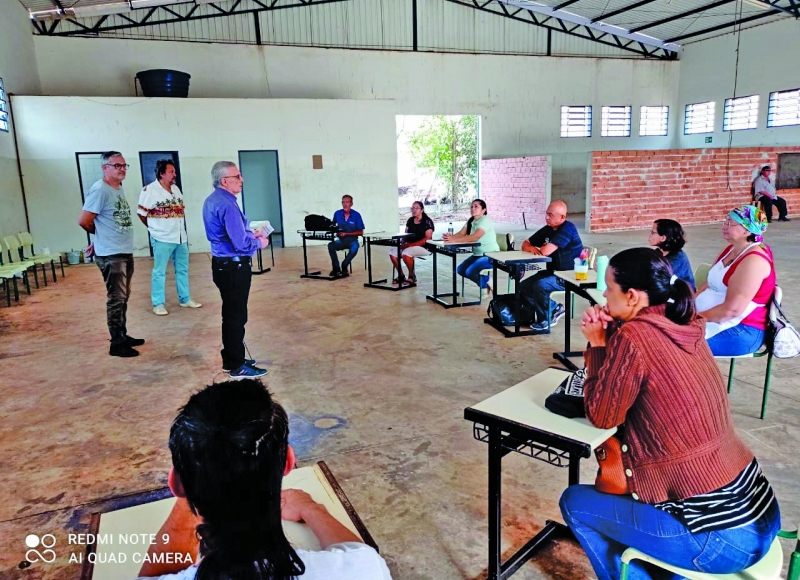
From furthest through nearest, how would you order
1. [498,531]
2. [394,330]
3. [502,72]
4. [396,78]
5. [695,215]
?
[502,72]
[396,78]
[695,215]
[394,330]
[498,531]

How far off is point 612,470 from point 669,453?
16 centimetres

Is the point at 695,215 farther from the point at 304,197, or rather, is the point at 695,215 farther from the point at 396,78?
the point at 304,197

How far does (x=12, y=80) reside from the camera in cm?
911

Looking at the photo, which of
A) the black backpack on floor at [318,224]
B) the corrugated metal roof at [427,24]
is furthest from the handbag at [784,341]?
the corrugated metal roof at [427,24]

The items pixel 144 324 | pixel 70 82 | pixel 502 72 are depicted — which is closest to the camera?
pixel 144 324

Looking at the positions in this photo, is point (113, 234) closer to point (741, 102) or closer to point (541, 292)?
point (541, 292)

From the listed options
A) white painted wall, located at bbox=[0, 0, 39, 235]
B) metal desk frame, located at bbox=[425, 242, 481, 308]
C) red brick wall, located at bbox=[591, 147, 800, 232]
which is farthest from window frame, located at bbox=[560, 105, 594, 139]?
white painted wall, located at bbox=[0, 0, 39, 235]

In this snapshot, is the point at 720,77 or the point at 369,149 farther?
the point at 720,77

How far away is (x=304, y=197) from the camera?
443 inches

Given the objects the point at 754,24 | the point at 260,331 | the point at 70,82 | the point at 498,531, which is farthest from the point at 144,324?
the point at 754,24

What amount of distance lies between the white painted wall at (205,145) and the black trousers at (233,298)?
23.5 feet

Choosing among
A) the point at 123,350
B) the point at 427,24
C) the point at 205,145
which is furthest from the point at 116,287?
the point at 427,24

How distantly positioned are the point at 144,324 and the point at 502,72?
459 inches

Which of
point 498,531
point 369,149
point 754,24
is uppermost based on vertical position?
point 754,24
